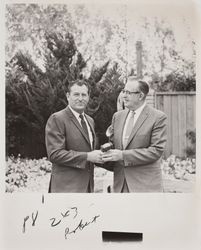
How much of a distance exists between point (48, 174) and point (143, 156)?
215mm

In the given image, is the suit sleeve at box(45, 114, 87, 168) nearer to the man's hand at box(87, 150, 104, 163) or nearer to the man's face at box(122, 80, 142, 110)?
the man's hand at box(87, 150, 104, 163)

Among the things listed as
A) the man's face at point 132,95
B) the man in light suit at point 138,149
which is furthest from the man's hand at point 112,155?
the man's face at point 132,95

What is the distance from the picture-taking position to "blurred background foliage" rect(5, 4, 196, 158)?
3.55ft

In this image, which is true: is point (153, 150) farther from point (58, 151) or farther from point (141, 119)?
point (58, 151)

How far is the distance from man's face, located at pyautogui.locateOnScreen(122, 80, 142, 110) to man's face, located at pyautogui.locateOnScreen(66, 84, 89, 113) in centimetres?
9

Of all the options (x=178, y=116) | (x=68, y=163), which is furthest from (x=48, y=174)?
(x=178, y=116)

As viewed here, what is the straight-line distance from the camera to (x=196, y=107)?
3.55 ft

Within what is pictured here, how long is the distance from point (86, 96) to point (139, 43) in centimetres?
17

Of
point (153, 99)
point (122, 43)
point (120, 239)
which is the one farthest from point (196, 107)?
point (120, 239)

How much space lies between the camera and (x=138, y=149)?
108 cm

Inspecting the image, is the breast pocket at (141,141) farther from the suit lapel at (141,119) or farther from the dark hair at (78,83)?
the dark hair at (78,83)

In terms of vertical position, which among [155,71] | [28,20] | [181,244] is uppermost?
[28,20]

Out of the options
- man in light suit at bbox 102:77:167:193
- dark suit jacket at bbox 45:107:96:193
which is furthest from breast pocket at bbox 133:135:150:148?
dark suit jacket at bbox 45:107:96:193

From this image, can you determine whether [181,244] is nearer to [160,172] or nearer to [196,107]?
[160,172]
